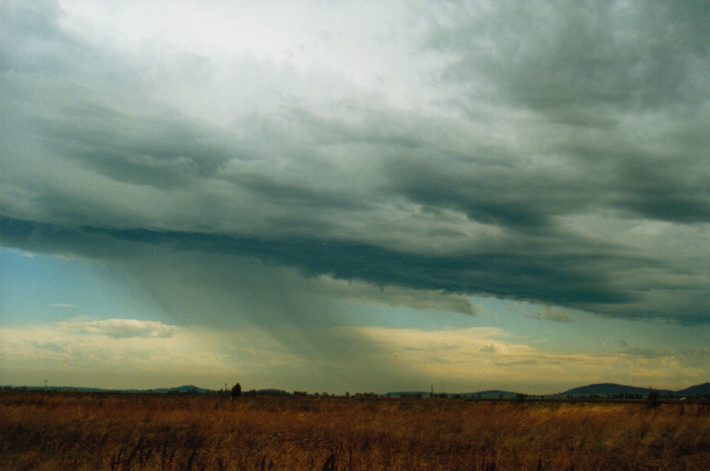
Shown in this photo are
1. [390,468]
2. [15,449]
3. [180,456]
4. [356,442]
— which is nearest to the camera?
[390,468]

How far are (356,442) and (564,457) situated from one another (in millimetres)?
6430

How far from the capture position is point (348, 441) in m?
17.8

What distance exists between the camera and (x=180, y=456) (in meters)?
14.0

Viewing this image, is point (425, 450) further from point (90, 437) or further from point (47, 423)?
point (47, 423)

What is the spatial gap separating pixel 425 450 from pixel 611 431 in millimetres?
9118

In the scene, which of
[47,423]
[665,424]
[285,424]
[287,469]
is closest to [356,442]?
[285,424]

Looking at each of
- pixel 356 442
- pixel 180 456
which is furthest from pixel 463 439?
pixel 180 456

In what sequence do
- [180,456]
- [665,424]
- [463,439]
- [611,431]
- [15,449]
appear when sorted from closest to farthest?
[180,456] < [15,449] < [463,439] < [611,431] < [665,424]

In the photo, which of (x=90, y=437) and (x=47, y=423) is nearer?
(x=90, y=437)

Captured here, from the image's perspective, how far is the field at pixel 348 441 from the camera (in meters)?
13.4

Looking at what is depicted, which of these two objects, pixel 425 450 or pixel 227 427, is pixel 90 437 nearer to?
pixel 227 427

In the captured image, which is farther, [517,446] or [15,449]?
[517,446]

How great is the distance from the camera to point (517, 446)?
1841 centimetres

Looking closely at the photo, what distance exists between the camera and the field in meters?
13.4
